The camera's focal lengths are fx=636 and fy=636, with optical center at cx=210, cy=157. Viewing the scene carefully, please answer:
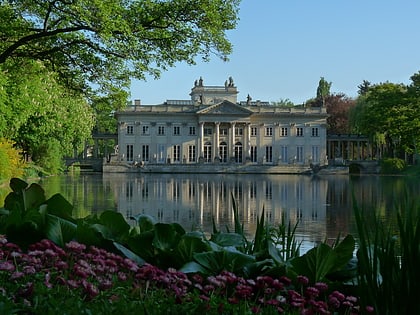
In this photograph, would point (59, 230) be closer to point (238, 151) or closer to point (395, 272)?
point (395, 272)

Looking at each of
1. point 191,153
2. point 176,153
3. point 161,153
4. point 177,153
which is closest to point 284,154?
point 191,153

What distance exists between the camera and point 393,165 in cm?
5603

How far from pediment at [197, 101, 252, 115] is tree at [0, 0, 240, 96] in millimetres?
60666

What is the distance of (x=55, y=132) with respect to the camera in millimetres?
37000

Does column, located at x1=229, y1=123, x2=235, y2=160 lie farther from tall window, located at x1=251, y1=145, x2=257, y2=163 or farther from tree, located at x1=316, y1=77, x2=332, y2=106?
tree, located at x1=316, y1=77, x2=332, y2=106

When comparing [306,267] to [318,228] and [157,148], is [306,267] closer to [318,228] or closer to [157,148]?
[318,228]

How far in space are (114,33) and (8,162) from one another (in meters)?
20.6

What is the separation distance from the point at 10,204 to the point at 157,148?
66.0 metres

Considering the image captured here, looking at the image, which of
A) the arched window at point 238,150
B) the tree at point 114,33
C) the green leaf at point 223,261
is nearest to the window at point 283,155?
the arched window at point 238,150

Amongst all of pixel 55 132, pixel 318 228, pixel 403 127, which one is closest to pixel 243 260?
pixel 318 228

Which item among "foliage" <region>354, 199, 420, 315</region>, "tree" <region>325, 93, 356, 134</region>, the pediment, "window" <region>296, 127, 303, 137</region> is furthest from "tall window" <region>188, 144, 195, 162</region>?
"foliage" <region>354, 199, 420, 315</region>

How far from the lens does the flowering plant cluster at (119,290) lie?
2.98 meters

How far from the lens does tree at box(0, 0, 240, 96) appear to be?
8.72m

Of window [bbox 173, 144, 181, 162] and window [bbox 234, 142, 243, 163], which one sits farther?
window [bbox 234, 142, 243, 163]
